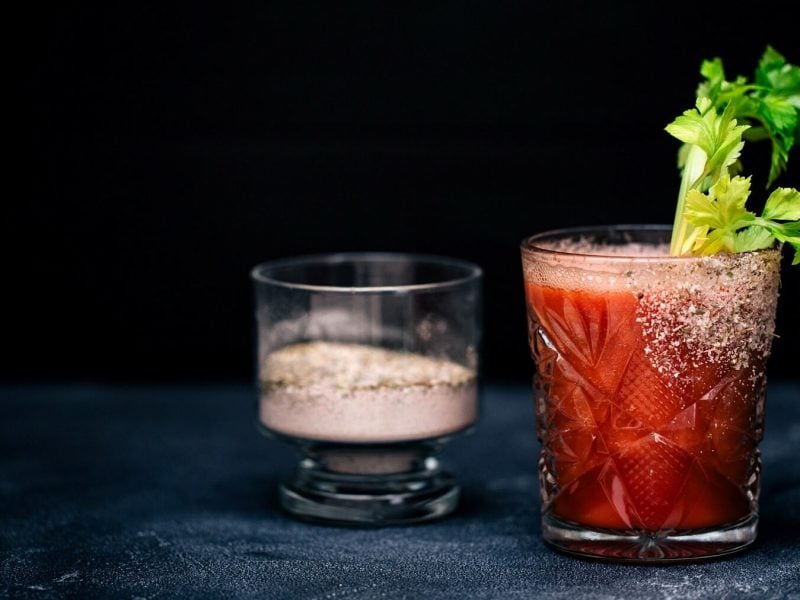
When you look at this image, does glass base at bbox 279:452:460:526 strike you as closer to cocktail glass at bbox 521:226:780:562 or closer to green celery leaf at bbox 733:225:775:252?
cocktail glass at bbox 521:226:780:562

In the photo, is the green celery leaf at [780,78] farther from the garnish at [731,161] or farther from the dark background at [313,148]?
the dark background at [313,148]

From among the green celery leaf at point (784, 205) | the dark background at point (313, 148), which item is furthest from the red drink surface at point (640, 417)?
the dark background at point (313, 148)

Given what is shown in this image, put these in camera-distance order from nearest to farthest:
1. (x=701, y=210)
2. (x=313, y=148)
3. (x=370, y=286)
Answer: (x=701, y=210) < (x=370, y=286) < (x=313, y=148)

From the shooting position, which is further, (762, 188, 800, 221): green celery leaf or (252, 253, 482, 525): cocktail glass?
(252, 253, 482, 525): cocktail glass

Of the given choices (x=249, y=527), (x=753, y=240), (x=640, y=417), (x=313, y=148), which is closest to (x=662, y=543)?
(x=640, y=417)

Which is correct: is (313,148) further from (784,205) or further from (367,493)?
(784,205)

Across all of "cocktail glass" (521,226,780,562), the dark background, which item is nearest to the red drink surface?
"cocktail glass" (521,226,780,562)
